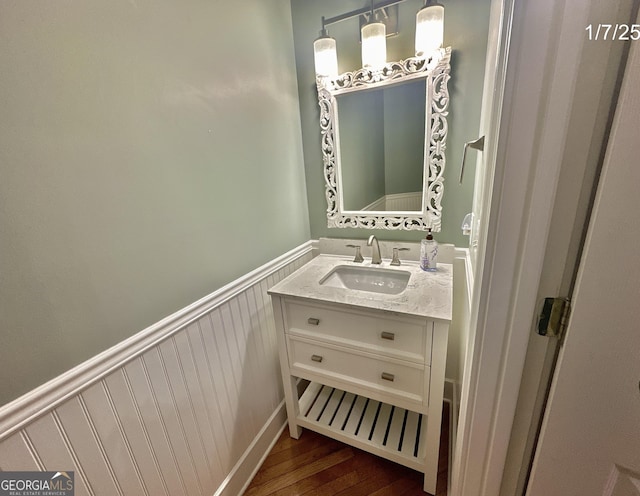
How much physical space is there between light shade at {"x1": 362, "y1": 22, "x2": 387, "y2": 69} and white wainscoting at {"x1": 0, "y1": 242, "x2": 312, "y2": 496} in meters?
1.07

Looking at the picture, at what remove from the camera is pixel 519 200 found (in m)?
0.44

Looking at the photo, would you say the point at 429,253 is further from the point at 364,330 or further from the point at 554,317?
the point at 554,317

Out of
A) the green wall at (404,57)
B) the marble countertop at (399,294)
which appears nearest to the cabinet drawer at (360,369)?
the marble countertop at (399,294)

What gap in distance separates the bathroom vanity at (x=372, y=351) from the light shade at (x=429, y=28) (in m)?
1.00

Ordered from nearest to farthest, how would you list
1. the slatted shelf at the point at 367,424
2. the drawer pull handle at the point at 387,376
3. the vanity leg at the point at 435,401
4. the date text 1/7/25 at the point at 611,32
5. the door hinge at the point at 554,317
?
1. the date text 1/7/25 at the point at 611,32
2. the door hinge at the point at 554,317
3. the vanity leg at the point at 435,401
4. the drawer pull handle at the point at 387,376
5. the slatted shelf at the point at 367,424

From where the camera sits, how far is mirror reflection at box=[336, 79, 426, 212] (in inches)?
49.9

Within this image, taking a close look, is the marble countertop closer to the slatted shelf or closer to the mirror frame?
the mirror frame

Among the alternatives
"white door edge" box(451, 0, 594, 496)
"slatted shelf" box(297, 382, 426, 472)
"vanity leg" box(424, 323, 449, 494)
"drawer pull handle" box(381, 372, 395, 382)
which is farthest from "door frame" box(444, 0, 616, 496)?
"slatted shelf" box(297, 382, 426, 472)

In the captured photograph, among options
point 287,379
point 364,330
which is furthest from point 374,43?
point 287,379

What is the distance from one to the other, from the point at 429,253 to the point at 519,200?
0.86 metres

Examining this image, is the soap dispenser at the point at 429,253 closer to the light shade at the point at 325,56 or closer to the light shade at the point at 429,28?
the light shade at the point at 429,28

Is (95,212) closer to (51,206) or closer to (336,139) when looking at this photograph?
(51,206)

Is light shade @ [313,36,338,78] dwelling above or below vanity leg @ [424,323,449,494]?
above

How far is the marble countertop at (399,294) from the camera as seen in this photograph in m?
0.96
